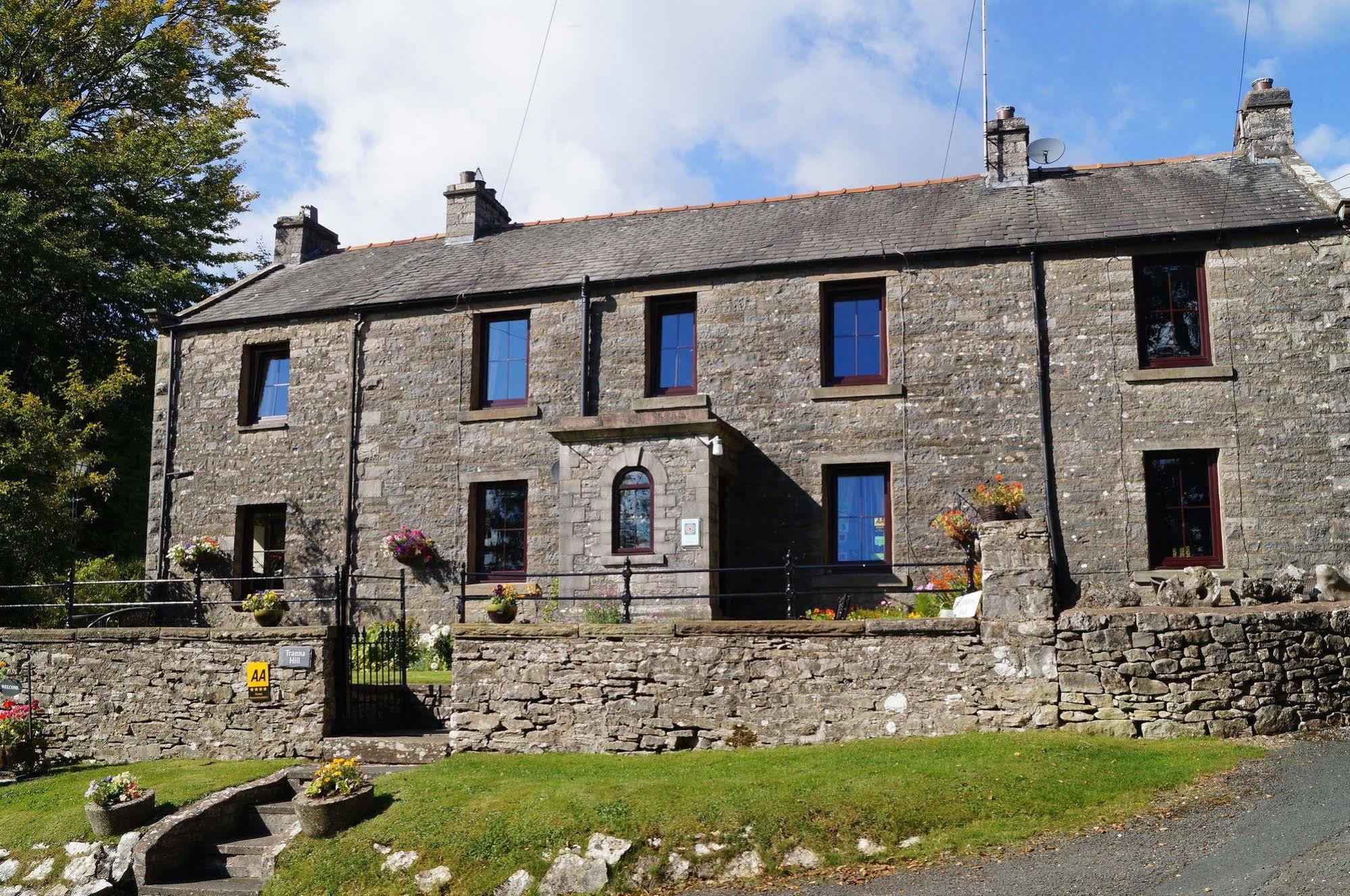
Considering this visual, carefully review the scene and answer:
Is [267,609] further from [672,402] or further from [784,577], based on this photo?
[784,577]

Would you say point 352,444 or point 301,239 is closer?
point 352,444

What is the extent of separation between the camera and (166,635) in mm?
13328

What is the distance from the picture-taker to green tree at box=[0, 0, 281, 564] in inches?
875

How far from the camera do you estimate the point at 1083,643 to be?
1050 centimetres

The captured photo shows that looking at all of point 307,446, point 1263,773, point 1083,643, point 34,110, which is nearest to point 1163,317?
point 1083,643

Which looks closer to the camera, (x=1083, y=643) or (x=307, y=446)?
(x=1083, y=643)

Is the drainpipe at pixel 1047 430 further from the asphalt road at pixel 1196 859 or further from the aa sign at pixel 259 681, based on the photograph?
the aa sign at pixel 259 681

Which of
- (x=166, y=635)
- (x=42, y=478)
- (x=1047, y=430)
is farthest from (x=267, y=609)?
(x=1047, y=430)

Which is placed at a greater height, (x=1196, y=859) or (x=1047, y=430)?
(x=1047, y=430)

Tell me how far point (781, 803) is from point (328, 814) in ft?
13.7

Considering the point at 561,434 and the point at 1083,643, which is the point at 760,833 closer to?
the point at 1083,643

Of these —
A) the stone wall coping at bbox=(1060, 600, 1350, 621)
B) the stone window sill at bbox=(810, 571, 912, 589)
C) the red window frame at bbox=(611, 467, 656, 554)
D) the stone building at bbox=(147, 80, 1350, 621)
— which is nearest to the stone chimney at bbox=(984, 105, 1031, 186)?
the stone building at bbox=(147, 80, 1350, 621)

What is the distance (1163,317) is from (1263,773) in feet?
25.7

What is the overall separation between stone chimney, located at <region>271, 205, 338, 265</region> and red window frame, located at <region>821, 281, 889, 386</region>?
35.5ft
